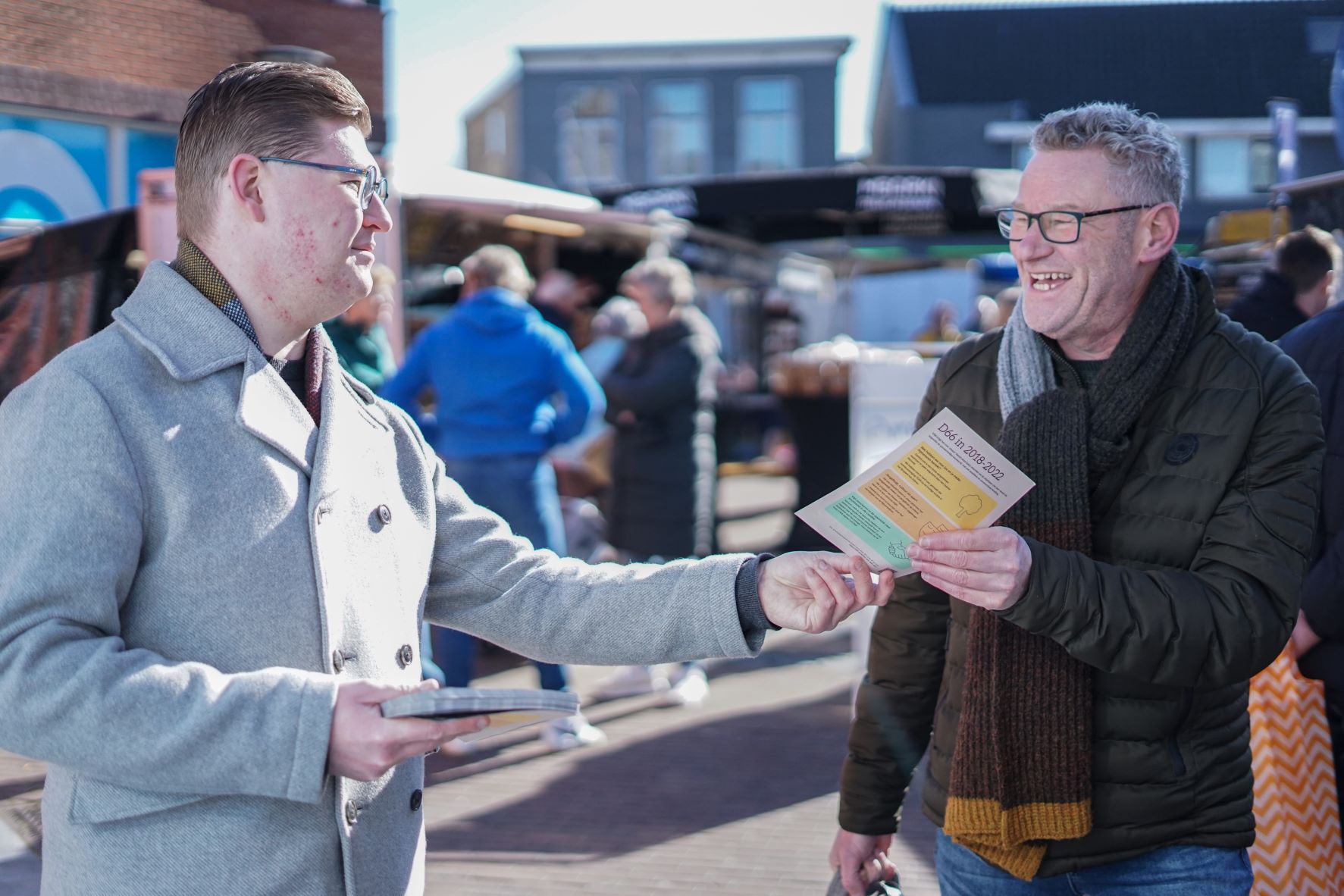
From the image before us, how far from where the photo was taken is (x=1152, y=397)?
2076 millimetres

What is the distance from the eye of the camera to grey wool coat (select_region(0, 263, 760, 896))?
4.62 ft

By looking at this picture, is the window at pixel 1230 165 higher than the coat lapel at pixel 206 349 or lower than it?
higher

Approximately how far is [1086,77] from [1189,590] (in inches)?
1155

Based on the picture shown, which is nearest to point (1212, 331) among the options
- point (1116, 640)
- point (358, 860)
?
point (1116, 640)

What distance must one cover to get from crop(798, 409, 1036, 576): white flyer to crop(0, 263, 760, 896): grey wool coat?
0.63 meters

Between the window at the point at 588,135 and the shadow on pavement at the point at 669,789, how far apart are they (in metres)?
25.1


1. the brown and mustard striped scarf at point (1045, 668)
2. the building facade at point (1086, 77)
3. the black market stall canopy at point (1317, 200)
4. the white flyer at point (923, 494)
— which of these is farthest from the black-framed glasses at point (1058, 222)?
the building facade at point (1086, 77)

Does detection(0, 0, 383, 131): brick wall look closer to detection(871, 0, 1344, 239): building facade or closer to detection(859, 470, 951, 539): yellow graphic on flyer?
detection(859, 470, 951, 539): yellow graphic on flyer

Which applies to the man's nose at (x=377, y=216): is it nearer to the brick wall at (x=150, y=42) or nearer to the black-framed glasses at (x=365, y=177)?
the black-framed glasses at (x=365, y=177)

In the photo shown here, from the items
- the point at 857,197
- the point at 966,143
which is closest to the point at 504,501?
the point at 857,197

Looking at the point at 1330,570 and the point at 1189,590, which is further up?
the point at 1189,590

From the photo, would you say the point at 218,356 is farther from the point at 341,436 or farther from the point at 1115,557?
the point at 1115,557

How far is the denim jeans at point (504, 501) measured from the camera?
5445 mm

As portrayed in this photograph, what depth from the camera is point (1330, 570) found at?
8.63 ft
